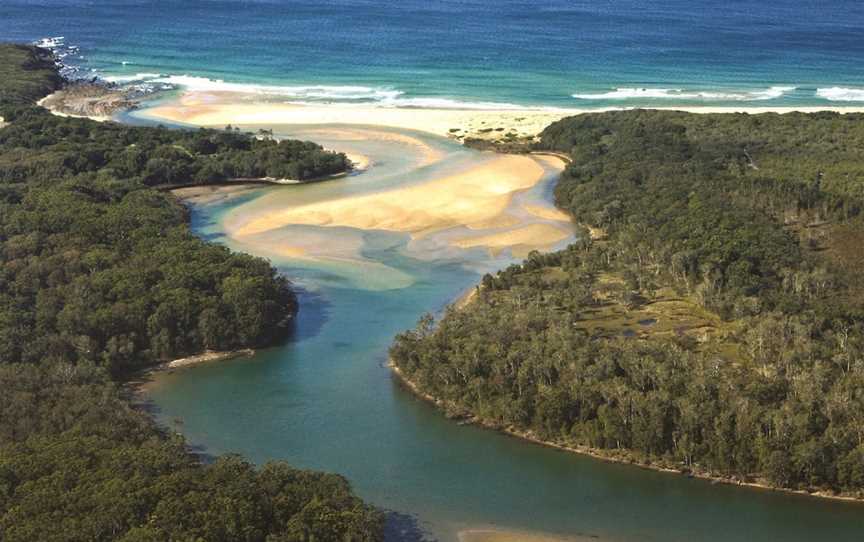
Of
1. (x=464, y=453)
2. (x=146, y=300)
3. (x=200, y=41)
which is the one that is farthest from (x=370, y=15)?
(x=464, y=453)

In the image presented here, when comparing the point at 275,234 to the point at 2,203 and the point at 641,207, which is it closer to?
the point at 2,203

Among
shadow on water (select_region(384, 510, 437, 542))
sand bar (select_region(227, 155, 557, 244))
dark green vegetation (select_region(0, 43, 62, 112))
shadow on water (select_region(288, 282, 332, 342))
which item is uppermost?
dark green vegetation (select_region(0, 43, 62, 112))

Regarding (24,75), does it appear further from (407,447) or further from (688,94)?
(407,447)

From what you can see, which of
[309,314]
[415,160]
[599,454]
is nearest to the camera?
[599,454]

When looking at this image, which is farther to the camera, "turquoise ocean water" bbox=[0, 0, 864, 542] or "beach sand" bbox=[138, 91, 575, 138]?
"beach sand" bbox=[138, 91, 575, 138]

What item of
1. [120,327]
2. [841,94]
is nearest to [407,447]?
[120,327]

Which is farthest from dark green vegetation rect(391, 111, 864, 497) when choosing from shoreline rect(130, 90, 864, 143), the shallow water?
shoreline rect(130, 90, 864, 143)

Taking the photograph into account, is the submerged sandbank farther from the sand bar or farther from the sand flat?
the sand flat

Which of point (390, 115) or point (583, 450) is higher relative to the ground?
point (390, 115)
